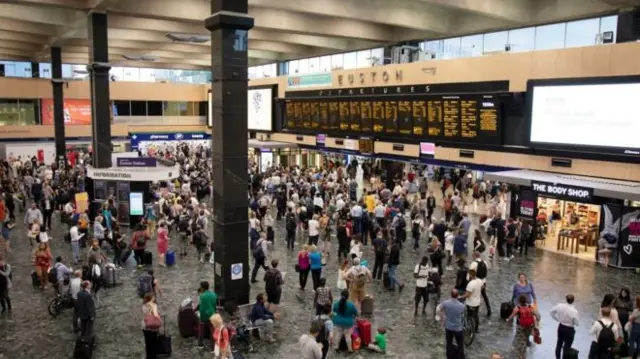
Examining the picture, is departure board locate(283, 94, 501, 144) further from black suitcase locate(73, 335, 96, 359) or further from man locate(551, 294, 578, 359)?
black suitcase locate(73, 335, 96, 359)

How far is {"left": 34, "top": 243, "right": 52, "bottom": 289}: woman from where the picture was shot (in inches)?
515

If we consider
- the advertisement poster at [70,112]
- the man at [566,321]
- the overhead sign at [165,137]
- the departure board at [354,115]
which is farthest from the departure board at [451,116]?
the advertisement poster at [70,112]

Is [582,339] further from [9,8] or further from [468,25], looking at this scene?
[9,8]

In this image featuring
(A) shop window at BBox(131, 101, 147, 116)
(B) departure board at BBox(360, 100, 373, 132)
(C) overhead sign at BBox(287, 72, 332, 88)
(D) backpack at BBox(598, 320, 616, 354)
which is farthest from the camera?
(A) shop window at BBox(131, 101, 147, 116)

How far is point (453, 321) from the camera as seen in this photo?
28.9 feet

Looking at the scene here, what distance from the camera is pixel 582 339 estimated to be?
34.2 ft

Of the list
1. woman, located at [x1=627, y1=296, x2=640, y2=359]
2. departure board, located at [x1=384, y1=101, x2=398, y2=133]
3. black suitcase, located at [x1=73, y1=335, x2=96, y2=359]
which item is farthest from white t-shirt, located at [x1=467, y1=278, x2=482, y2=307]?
departure board, located at [x1=384, y1=101, x2=398, y2=133]

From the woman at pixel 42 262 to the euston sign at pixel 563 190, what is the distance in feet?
45.2

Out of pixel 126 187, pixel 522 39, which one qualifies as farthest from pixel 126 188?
pixel 522 39

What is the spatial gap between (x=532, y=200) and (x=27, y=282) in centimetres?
1505

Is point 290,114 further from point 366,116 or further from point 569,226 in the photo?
point 569,226

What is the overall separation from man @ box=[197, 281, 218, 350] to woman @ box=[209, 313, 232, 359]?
5.28 feet

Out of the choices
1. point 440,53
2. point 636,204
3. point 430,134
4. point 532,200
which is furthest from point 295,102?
point 636,204

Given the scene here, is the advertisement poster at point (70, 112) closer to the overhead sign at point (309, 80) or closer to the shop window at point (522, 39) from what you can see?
the overhead sign at point (309, 80)
